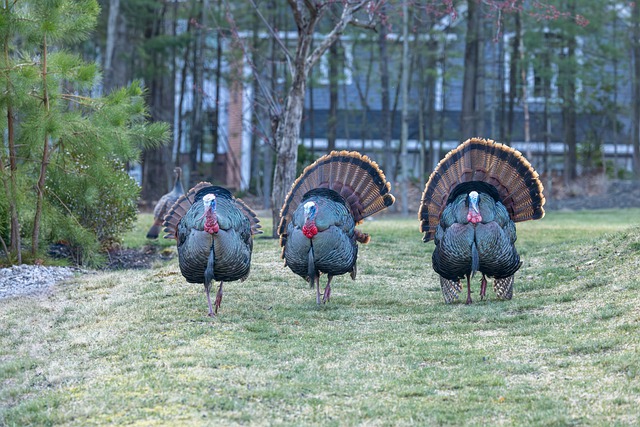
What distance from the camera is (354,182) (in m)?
10.3

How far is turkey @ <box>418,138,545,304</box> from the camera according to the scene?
8969 mm

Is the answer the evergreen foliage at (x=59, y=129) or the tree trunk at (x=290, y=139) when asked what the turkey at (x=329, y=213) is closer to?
the evergreen foliage at (x=59, y=129)

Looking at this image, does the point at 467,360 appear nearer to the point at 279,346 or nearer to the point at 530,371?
the point at 530,371

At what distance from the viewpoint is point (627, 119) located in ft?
108

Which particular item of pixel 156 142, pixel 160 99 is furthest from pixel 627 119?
pixel 156 142

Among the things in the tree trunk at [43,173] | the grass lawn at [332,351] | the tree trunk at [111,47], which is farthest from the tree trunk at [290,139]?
the tree trunk at [111,47]

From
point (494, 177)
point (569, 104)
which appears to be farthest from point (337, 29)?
point (569, 104)

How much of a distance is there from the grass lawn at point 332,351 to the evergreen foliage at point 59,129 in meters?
1.30

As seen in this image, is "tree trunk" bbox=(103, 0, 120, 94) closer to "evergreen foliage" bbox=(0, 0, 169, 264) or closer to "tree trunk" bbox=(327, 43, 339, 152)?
"tree trunk" bbox=(327, 43, 339, 152)

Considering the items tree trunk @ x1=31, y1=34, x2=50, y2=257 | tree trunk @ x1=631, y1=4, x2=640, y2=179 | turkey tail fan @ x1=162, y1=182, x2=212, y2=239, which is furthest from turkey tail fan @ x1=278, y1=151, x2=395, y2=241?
tree trunk @ x1=631, y1=4, x2=640, y2=179

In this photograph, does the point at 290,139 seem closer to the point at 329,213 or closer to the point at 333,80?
the point at 329,213

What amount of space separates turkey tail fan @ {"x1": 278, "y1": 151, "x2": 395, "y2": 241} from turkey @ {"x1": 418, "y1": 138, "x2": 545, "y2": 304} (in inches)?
20.1

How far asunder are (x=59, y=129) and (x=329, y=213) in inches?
152

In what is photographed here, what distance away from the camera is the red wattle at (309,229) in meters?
8.98
